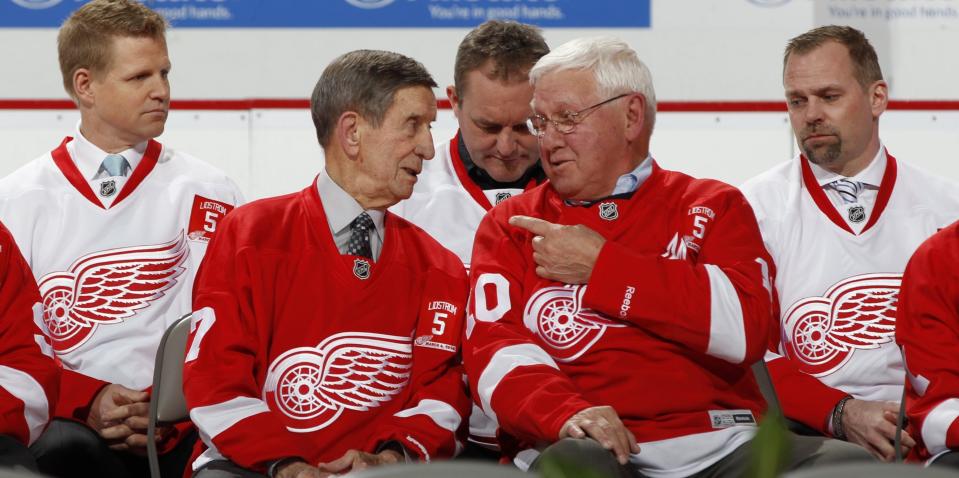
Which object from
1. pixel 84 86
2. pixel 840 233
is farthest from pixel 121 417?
pixel 840 233

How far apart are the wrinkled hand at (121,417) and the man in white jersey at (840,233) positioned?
1383 mm

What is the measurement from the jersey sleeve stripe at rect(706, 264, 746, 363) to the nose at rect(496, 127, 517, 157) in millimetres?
840

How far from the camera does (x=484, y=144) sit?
302cm

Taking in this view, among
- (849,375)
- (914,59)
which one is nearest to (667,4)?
(914,59)

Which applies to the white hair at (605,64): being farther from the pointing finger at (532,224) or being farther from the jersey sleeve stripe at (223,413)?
the jersey sleeve stripe at (223,413)

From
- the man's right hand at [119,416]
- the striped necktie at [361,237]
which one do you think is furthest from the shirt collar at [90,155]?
the striped necktie at [361,237]

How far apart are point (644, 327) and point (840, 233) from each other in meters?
0.94

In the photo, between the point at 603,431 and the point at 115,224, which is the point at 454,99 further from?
the point at 603,431

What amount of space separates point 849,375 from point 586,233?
0.95 metres

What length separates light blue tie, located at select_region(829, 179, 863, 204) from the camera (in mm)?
3078

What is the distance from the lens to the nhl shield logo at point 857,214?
304cm

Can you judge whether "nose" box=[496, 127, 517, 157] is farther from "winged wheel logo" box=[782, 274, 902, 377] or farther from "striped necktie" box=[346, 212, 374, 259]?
"winged wheel logo" box=[782, 274, 902, 377]

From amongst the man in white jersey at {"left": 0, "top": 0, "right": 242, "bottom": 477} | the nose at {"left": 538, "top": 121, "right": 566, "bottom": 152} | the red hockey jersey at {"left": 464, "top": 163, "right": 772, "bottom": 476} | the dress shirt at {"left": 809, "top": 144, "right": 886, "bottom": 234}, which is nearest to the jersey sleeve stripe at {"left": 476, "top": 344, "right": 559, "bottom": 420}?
the red hockey jersey at {"left": 464, "top": 163, "right": 772, "bottom": 476}

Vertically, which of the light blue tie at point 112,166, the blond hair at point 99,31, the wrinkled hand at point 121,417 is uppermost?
the blond hair at point 99,31
